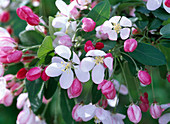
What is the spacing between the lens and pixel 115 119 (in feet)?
3.37

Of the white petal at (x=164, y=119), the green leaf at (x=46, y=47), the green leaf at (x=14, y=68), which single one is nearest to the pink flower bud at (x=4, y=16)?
the green leaf at (x=14, y=68)

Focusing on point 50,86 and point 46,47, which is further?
point 50,86

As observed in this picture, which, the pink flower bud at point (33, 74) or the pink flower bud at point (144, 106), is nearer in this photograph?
the pink flower bud at point (33, 74)

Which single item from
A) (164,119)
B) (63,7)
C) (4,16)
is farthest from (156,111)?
(4,16)

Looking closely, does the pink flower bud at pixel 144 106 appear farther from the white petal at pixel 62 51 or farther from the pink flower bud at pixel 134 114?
the white petal at pixel 62 51

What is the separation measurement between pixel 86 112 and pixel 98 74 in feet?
0.62

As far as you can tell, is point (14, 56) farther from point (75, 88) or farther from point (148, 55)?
point (148, 55)

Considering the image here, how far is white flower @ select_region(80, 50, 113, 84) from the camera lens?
0.81 metres

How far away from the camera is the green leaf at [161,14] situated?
93cm

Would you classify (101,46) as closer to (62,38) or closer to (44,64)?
(62,38)

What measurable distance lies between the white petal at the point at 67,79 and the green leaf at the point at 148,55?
28 centimetres

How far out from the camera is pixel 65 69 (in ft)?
3.09

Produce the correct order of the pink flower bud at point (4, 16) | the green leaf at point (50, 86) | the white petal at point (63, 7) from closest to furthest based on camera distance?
the white petal at point (63, 7), the green leaf at point (50, 86), the pink flower bud at point (4, 16)

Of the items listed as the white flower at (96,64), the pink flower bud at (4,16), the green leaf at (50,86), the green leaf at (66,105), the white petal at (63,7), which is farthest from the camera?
the pink flower bud at (4,16)
